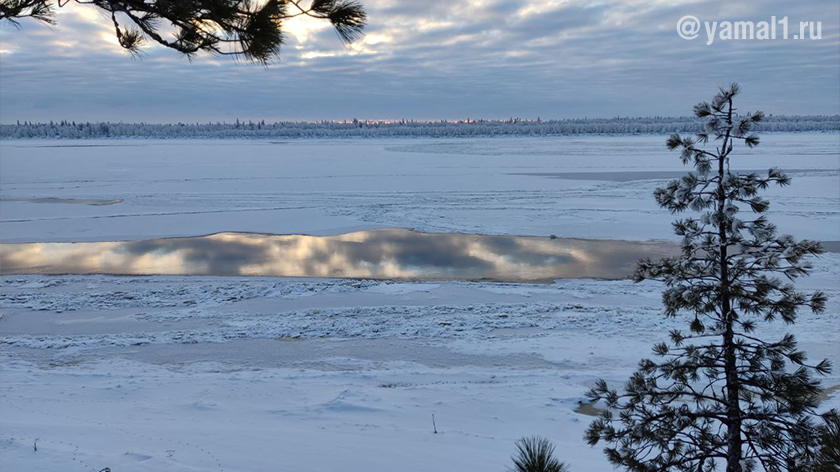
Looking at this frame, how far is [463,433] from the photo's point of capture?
543 centimetres

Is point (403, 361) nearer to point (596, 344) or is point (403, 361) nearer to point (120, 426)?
point (596, 344)

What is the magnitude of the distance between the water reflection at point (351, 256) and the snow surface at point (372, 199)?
0.86 metres

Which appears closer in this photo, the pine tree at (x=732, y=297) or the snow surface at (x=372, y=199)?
the pine tree at (x=732, y=297)

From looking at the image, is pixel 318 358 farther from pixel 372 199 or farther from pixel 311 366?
pixel 372 199

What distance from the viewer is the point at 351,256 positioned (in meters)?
12.9

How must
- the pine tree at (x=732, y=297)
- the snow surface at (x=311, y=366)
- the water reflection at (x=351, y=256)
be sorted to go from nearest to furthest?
the pine tree at (x=732, y=297) → the snow surface at (x=311, y=366) → the water reflection at (x=351, y=256)

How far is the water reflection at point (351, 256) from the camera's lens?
1156cm

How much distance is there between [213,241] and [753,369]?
12.8 meters

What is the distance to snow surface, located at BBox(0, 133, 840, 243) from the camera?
51.4 ft

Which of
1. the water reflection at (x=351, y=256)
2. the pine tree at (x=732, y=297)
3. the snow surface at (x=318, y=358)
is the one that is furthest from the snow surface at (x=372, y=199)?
the pine tree at (x=732, y=297)

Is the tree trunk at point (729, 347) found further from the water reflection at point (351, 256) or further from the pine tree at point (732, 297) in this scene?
the water reflection at point (351, 256)

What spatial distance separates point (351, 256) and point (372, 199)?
25.1 ft

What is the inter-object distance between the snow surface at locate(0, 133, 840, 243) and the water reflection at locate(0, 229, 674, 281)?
34.0 inches

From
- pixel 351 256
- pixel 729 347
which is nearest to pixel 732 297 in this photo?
pixel 729 347
